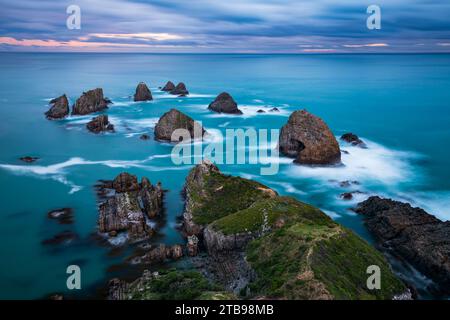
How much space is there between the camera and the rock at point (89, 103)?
291 ft

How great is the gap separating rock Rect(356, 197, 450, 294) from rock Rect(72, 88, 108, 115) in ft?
221

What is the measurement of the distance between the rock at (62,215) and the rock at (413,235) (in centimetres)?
2877

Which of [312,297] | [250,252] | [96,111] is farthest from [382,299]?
[96,111]

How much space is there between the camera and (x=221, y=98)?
95.7 metres

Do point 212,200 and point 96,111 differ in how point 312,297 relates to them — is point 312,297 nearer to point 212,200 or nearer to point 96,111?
point 212,200

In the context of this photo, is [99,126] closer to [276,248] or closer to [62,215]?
[62,215]

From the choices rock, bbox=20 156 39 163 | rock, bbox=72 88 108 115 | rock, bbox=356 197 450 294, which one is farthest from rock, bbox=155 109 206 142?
rock, bbox=356 197 450 294

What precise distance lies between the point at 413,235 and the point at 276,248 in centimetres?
1333

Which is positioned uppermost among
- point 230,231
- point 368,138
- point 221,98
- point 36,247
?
point 221,98

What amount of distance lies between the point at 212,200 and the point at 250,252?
10.2 m

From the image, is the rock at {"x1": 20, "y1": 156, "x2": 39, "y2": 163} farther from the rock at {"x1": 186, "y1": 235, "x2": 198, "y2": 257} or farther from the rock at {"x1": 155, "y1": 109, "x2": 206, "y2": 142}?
the rock at {"x1": 186, "y1": 235, "x2": 198, "y2": 257}

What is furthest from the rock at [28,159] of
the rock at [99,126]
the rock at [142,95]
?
the rock at [142,95]

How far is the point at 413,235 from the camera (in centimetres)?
3356

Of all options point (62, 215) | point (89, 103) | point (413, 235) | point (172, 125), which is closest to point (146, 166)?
point (172, 125)
